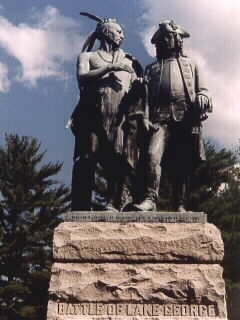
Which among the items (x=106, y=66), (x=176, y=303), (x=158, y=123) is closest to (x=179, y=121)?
(x=158, y=123)

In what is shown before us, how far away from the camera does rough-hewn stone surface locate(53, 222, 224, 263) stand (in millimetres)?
5789

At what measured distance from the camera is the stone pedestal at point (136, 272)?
562 cm

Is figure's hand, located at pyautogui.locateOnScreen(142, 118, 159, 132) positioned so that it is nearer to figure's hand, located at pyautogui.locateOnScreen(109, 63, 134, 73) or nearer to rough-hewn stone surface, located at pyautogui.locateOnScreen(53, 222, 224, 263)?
figure's hand, located at pyautogui.locateOnScreen(109, 63, 134, 73)

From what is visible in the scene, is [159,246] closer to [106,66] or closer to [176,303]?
[176,303]

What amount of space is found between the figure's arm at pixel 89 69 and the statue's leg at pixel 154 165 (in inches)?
35.0

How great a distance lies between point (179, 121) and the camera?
6770 mm

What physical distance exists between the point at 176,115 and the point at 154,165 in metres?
0.71

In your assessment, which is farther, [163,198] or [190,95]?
[163,198]

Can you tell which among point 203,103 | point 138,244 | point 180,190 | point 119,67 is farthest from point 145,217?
point 119,67

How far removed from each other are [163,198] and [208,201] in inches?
85.7

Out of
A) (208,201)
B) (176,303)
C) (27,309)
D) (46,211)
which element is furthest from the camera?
(46,211)

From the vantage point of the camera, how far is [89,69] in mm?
6910

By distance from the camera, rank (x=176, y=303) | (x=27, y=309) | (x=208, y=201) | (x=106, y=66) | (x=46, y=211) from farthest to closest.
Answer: (x=46, y=211), (x=208, y=201), (x=27, y=309), (x=106, y=66), (x=176, y=303)

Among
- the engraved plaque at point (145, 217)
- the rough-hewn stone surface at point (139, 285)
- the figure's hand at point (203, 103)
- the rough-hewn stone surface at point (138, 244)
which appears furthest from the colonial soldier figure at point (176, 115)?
the rough-hewn stone surface at point (139, 285)
